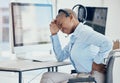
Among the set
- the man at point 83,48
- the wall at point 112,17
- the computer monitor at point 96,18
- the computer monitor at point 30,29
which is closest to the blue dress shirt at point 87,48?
the man at point 83,48

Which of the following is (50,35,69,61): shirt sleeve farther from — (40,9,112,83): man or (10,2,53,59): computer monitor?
(10,2,53,59): computer monitor

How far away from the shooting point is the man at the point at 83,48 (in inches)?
78.5

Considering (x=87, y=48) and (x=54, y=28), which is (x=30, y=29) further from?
(x=87, y=48)

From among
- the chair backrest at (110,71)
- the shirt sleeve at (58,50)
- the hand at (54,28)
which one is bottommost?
the chair backrest at (110,71)

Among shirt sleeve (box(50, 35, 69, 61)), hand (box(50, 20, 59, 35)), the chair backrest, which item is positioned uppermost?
hand (box(50, 20, 59, 35))

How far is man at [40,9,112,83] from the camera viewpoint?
1.99m

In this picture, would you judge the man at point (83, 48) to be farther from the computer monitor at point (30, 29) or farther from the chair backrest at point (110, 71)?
the computer monitor at point (30, 29)

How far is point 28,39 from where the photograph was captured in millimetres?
2457

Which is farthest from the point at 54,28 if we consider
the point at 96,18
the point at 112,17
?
the point at 112,17

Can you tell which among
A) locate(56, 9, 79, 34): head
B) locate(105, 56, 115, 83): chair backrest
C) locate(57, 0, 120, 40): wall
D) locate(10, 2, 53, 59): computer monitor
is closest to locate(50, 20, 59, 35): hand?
locate(56, 9, 79, 34): head

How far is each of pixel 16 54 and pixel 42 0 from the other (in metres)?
1.32

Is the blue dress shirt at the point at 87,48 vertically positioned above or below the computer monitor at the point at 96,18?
below

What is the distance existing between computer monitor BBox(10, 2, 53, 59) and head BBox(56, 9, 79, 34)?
437mm

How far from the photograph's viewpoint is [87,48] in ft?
6.69
